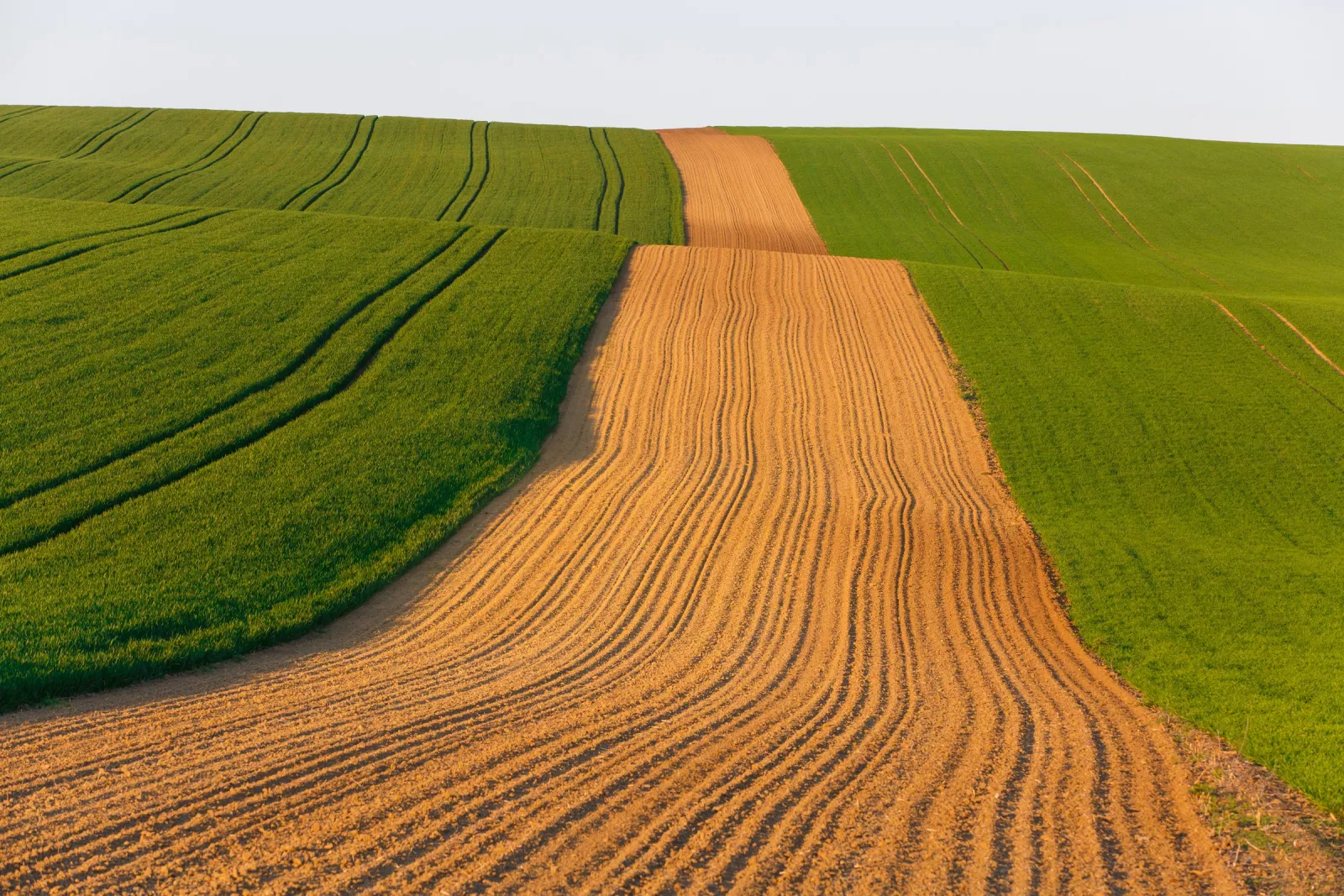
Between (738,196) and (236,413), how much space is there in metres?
37.6

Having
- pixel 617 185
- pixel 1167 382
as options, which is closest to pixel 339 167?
pixel 617 185

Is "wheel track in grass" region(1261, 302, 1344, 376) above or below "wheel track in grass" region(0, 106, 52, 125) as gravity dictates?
below

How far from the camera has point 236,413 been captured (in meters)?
20.9

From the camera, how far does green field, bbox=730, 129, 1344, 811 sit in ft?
48.0

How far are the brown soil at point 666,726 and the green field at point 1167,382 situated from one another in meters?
1.40

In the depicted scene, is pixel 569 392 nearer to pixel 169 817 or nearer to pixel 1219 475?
pixel 1219 475

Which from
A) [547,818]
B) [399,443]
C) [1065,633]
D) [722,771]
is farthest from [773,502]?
[547,818]

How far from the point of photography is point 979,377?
27812 mm

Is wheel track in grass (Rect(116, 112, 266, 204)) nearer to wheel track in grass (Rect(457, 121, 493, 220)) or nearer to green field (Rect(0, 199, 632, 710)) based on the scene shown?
green field (Rect(0, 199, 632, 710))

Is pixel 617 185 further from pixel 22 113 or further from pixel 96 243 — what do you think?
pixel 22 113

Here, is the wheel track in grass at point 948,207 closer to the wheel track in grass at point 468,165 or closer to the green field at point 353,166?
the green field at point 353,166

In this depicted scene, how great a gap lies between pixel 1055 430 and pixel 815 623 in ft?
41.0

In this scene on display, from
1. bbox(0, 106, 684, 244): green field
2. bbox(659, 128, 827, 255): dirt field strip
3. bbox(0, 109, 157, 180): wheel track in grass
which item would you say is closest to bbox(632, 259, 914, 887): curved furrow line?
bbox(659, 128, 827, 255): dirt field strip

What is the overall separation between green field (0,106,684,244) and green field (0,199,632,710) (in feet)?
34.8
